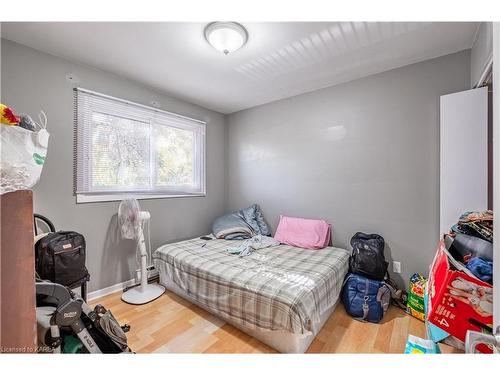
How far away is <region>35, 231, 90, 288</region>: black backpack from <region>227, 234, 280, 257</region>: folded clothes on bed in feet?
4.66

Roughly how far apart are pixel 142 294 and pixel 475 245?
287 centimetres

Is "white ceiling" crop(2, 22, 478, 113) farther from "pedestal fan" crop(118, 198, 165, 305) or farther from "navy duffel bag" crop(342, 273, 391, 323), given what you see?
"navy duffel bag" crop(342, 273, 391, 323)

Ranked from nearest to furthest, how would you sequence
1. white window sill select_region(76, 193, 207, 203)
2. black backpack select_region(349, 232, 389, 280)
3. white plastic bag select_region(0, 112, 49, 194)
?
white plastic bag select_region(0, 112, 49, 194) < black backpack select_region(349, 232, 389, 280) < white window sill select_region(76, 193, 207, 203)

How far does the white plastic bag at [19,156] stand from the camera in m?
0.60

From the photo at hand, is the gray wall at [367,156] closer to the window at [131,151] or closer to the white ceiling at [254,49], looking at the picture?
the white ceiling at [254,49]

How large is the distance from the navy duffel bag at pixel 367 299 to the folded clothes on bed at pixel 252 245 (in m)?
1.05

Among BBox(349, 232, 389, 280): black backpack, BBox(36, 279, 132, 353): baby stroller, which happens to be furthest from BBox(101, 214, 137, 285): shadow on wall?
BBox(349, 232, 389, 280): black backpack

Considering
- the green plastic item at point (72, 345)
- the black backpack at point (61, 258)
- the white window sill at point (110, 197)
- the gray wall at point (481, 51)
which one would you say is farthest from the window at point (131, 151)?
the gray wall at point (481, 51)

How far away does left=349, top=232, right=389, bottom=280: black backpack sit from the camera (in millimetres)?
2150

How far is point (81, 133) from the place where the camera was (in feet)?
7.35

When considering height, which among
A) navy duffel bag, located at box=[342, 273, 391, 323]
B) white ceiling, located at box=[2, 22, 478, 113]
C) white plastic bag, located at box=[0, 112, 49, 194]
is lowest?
navy duffel bag, located at box=[342, 273, 391, 323]

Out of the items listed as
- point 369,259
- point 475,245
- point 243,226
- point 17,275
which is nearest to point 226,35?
point 17,275
